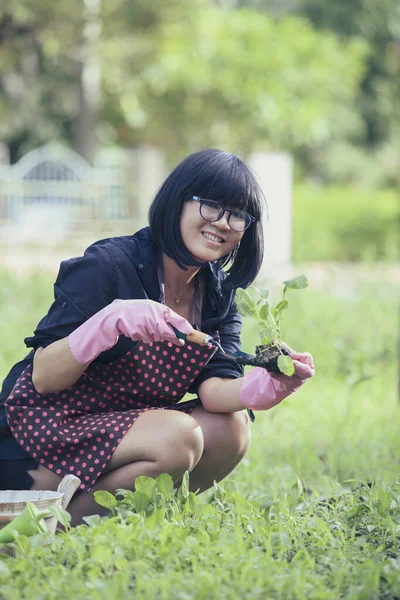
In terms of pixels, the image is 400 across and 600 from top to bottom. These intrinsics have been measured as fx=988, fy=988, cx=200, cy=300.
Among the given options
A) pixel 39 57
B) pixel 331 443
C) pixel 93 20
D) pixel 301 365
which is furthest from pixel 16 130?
pixel 301 365

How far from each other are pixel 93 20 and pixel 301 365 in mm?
11426

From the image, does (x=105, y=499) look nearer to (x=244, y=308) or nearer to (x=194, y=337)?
(x=194, y=337)

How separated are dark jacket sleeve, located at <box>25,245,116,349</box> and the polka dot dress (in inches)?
5.9

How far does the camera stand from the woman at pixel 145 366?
8.01ft

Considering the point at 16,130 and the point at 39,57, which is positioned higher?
the point at 39,57

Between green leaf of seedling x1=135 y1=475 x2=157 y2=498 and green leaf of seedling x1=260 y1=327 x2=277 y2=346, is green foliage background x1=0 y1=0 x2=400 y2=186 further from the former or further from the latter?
green leaf of seedling x1=135 y1=475 x2=157 y2=498

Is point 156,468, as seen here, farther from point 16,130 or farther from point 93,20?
point 16,130

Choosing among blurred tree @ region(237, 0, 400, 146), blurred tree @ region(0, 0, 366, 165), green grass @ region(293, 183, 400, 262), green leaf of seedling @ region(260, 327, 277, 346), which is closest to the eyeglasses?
green leaf of seedling @ region(260, 327, 277, 346)

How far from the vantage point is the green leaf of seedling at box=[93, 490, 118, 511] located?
236cm

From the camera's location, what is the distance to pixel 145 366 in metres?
2.61

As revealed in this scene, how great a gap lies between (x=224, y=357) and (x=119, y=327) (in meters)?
0.49

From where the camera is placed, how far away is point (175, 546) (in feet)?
6.87

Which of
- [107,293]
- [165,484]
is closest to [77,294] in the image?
[107,293]

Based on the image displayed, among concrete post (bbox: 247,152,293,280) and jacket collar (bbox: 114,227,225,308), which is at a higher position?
jacket collar (bbox: 114,227,225,308)
